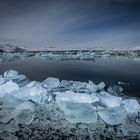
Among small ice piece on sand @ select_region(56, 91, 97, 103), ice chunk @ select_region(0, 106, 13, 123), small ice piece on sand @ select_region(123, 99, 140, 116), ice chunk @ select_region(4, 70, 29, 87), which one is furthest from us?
ice chunk @ select_region(4, 70, 29, 87)

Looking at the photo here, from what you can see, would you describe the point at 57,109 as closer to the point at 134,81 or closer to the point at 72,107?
the point at 72,107

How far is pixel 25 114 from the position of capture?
2.20m

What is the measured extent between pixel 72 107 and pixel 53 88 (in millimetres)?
893

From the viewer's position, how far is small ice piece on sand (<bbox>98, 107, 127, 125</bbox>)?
7.17 feet

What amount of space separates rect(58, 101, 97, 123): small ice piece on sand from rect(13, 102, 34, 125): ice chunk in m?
0.37

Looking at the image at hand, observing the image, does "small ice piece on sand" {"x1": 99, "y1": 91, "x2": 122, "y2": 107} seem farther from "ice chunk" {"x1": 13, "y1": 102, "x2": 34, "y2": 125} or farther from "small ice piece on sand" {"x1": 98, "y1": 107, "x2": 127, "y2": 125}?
"ice chunk" {"x1": 13, "y1": 102, "x2": 34, "y2": 125}

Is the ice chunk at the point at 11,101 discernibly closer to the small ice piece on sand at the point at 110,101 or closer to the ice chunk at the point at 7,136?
the ice chunk at the point at 7,136

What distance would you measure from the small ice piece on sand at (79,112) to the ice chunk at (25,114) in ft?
1.23

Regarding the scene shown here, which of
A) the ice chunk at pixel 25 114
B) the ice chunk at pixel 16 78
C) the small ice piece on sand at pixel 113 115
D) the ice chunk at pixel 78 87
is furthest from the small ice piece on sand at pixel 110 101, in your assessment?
the ice chunk at pixel 16 78

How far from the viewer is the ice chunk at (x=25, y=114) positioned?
2.12m

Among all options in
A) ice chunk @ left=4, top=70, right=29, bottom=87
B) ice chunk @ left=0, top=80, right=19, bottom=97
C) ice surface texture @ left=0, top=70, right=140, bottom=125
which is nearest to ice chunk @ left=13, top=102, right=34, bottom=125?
ice surface texture @ left=0, top=70, right=140, bottom=125

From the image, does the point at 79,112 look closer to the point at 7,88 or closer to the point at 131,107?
the point at 131,107

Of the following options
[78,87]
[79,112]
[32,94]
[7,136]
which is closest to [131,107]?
[79,112]

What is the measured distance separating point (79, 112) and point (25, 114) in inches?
23.3
